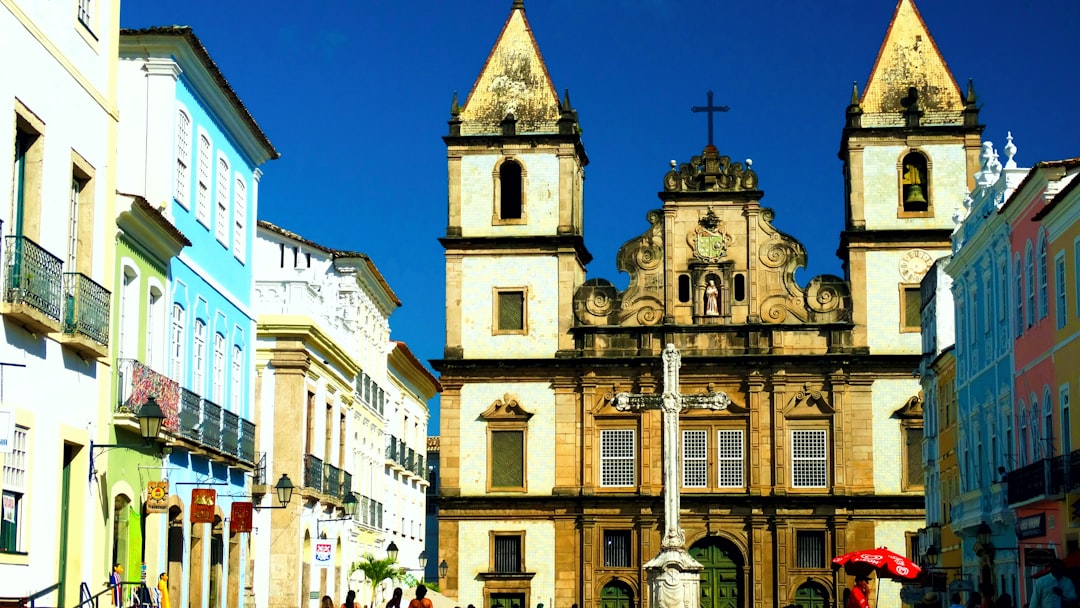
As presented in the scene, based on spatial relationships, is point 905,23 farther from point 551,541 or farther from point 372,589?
point 372,589

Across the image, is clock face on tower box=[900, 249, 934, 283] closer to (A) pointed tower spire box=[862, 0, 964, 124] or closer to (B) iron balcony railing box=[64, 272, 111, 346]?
(A) pointed tower spire box=[862, 0, 964, 124]

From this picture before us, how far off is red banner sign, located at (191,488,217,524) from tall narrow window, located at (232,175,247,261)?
5.66 meters

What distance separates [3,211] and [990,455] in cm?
2601

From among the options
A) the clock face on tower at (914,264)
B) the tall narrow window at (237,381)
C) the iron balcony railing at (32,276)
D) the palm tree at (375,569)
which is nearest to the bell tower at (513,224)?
the clock face on tower at (914,264)

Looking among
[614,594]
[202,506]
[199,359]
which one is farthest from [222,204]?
[614,594]

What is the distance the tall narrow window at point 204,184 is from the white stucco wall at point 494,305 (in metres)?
31.3

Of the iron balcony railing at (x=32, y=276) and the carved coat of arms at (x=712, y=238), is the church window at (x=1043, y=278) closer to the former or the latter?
the iron balcony railing at (x=32, y=276)

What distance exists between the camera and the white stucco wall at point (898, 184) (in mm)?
59156

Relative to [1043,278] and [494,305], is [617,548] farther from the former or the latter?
[1043,278]

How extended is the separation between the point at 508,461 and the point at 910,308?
567 inches

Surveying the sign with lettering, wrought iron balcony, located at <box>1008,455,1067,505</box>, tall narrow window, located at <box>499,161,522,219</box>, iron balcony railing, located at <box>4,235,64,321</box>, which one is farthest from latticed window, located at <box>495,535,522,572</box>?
iron balcony railing, located at <box>4,235,64,321</box>

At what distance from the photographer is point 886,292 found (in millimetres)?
58719

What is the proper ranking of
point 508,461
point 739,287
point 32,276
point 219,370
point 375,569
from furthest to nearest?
point 739,287 < point 508,461 < point 375,569 < point 219,370 < point 32,276

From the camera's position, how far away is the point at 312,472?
129ft
